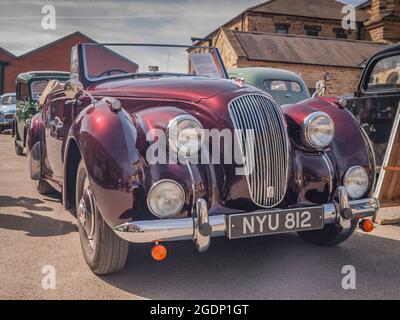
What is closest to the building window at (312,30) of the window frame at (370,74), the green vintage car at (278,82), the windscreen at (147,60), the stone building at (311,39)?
the stone building at (311,39)

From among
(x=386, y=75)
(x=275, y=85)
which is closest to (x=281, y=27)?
(x=275, y=85)

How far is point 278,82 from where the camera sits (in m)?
9.46

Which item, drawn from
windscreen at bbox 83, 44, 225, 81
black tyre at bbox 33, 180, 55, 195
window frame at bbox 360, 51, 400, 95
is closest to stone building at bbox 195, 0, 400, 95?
window frame at bbox 360, 51, 400, 95

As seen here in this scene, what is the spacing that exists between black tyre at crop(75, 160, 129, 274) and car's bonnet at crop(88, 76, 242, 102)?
72 cm

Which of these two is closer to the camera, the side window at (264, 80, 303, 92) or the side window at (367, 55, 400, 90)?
the side window at (367, 55, 400, 90)

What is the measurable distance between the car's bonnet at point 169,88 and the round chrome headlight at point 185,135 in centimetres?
37

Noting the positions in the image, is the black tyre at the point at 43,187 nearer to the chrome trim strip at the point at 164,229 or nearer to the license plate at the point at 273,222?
the chrome trim strip at the point at 164,229

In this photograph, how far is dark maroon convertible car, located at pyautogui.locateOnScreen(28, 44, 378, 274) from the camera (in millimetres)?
2682

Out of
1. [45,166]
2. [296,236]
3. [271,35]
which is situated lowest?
[296,236]

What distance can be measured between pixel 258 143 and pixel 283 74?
275 inches

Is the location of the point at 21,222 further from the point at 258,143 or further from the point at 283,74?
the point at 283,74

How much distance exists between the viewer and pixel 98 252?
294 cm

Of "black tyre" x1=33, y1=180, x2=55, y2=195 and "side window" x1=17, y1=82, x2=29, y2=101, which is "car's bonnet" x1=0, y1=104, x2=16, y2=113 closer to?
"side window" x1=17, y1=82, x2=29, y2=101
